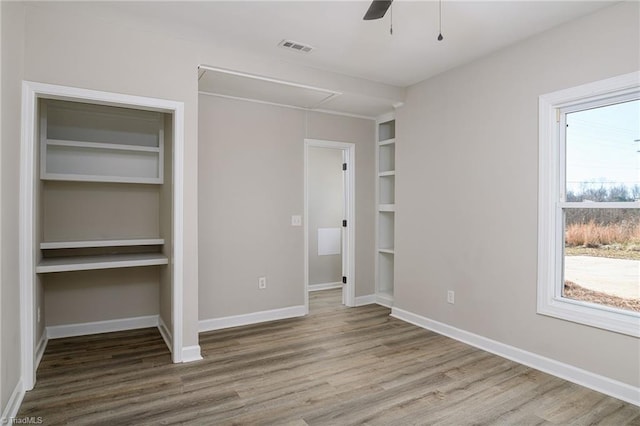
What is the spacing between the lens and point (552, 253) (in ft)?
9.44

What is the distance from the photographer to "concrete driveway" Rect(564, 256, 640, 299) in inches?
101

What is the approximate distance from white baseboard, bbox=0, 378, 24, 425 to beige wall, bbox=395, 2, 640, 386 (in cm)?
349

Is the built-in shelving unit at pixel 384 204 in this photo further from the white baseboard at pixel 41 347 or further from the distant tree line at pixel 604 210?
the white baseboard at pixel 41 347

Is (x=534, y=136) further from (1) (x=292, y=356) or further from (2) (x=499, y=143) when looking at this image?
(1) (x=292, y=356)

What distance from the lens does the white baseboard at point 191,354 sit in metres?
3.05

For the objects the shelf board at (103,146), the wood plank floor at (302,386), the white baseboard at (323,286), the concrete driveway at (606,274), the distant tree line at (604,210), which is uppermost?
the shelf board at (103,146)

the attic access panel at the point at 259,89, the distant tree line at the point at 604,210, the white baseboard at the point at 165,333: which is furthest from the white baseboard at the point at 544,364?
the attic access panel at the point at 259,89

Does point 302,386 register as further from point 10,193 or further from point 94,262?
point 10,193

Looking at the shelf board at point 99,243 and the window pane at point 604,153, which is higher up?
the window pane at point 604,153

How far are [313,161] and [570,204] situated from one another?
12.2ft

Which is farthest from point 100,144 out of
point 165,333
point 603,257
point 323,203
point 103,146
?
point 603,257

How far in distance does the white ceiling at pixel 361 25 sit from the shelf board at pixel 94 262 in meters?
1.98

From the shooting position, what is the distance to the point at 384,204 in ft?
16.1

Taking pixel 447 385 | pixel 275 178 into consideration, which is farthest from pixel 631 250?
pixel 275 178
